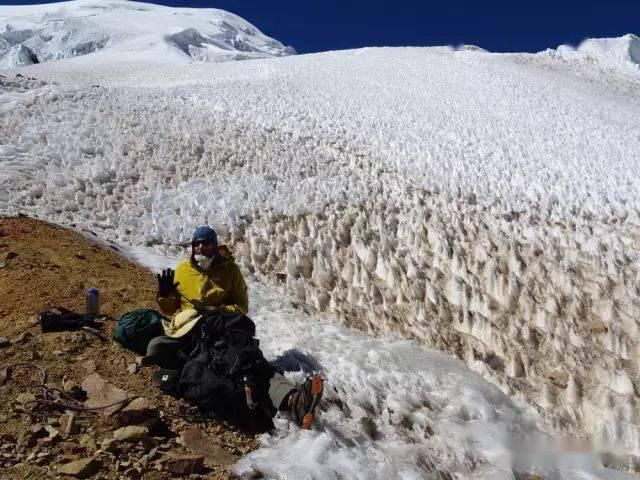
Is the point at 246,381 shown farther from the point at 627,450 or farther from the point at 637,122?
the point at 637,122

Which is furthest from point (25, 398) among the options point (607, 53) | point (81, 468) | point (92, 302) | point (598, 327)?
point (607, 53)

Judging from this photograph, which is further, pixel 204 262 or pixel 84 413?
pixel 204 262

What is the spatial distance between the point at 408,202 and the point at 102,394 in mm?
7988

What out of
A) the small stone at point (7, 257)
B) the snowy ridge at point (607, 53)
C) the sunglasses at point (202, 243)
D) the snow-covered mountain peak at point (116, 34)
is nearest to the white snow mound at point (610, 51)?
the snowy ridge at point (607, 53)

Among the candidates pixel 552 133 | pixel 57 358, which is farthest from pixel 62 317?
pixel 552 133

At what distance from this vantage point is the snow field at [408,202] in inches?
310

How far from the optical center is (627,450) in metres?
6.21

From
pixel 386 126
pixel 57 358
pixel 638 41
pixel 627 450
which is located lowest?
pixel 627 450

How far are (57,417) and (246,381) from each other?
1675 millimetres

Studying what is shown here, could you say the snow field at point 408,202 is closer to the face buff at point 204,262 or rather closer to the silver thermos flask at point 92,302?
the face buff at point 204,262

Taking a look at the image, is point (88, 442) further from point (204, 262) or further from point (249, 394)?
point (204, 262)

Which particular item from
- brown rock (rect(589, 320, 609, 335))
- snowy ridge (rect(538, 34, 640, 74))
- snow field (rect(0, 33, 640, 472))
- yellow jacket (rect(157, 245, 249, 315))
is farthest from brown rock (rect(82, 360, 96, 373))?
snowy ridge (rect(538, 34, 640, 74))

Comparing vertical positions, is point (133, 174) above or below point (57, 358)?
above

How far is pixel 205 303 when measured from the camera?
21.5ft
